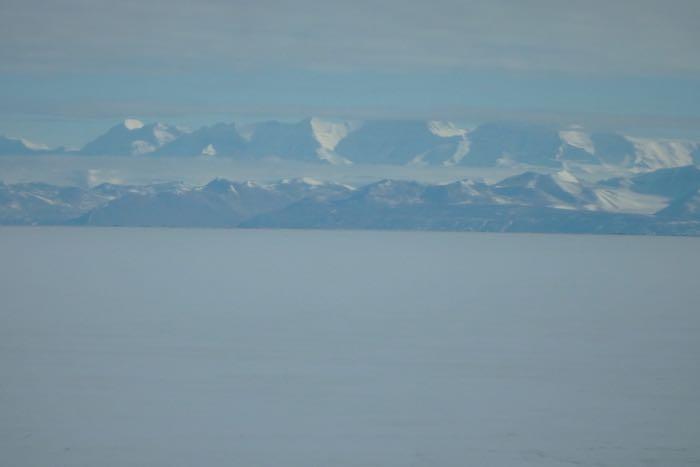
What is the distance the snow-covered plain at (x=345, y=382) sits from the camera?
18703 millimetres

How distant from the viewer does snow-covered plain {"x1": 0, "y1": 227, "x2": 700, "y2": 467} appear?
61.4 ft

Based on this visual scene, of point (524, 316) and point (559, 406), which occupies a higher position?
point (559, 406)

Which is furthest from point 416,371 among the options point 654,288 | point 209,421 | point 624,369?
point 654,288

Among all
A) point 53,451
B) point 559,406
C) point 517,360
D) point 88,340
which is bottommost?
point 88,340

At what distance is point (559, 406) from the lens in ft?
74.0

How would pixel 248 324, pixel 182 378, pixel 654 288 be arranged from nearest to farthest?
pixel 182 378 < pixel 248 324 < pixel 654 288

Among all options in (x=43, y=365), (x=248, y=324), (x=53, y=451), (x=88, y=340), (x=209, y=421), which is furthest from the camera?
(x=248, y=324)

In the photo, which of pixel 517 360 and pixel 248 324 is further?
pixel 248 324

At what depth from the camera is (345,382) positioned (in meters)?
25.2

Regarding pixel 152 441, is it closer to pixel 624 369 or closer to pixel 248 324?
pixel 624 369

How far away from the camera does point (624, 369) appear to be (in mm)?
27625

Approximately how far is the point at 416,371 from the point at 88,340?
11.6m

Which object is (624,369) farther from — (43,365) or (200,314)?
(200,314)

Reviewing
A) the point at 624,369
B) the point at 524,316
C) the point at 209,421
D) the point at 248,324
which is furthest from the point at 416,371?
the point at 524,316
